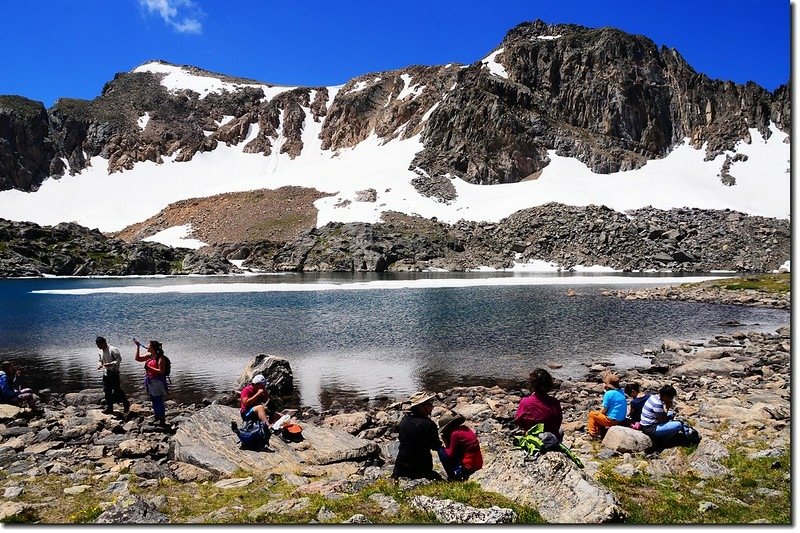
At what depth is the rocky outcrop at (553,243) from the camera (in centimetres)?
11494

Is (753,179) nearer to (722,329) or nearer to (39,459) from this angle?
(722,329)

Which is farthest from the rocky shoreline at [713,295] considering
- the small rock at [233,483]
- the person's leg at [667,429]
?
the small rock at [233,483]

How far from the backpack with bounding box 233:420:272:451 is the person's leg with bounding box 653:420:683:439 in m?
9.35

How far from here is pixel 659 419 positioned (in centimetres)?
1288

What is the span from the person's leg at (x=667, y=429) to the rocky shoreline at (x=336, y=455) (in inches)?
18.3

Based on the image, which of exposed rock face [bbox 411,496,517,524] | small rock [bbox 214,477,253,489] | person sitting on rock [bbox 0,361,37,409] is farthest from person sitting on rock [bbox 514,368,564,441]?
person sitting on rock [bbox 0,361,37,409]

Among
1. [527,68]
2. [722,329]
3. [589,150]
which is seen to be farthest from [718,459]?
[527,68]

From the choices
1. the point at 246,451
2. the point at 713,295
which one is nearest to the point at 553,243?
the point at 713,295

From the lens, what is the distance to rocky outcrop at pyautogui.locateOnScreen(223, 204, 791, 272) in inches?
4525

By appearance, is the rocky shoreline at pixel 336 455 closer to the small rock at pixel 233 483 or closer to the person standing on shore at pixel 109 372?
the small rock at pixel 233 483

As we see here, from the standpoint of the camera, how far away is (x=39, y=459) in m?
13.3

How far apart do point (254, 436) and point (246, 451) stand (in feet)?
1.30

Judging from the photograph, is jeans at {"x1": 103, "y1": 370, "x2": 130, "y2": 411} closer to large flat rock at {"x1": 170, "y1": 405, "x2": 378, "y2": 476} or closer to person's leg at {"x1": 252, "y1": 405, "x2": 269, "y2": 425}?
large flat rock at {"x1": 170, "y1": 405, "x2": 378, "y2": 476}

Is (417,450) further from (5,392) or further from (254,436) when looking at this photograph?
(5,392)
